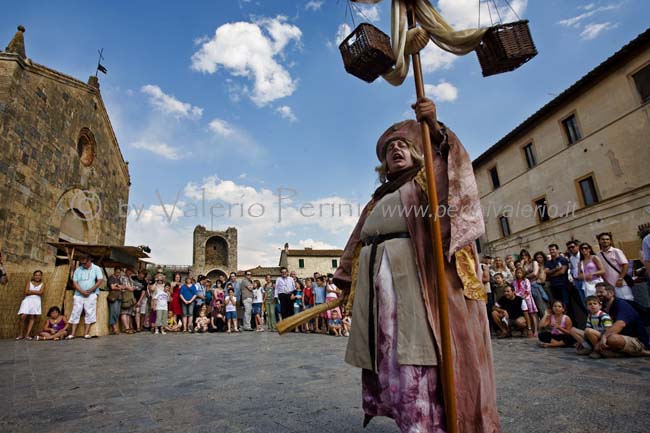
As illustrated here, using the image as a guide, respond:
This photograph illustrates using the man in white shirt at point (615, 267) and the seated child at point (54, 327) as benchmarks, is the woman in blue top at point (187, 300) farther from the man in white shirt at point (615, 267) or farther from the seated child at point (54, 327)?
the man in white shirt at point (615, 267)

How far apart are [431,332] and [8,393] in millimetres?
4212

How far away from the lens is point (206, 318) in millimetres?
11711

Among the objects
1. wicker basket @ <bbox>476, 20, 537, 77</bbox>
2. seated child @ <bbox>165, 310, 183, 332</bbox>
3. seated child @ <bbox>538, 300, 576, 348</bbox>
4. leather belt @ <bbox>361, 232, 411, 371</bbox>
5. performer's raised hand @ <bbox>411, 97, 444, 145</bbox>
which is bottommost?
seated child @ <bbox>538, 300, 576, 348</bbox>

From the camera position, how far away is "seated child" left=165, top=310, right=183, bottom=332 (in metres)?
11.5

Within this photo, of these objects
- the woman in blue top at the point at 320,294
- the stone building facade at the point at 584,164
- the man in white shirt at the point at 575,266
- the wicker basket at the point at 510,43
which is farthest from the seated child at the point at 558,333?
the stone building facade at the point at 584,164

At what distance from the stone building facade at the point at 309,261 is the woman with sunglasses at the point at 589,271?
3724 cm

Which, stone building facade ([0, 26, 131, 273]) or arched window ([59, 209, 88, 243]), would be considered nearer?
stone building facade ([0, 26, 131, 273])

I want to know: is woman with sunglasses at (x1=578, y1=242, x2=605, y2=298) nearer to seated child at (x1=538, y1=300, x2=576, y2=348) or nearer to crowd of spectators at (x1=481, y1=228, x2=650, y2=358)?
crowd of spectators at (x1=481, y1=228, x2=650, y2=358)

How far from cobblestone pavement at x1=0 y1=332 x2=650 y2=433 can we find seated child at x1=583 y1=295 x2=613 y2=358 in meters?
→ 0.37

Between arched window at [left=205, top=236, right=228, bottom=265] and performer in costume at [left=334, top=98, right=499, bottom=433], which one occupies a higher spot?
arched window at [left=205, top=236, right=228, bottom=265]

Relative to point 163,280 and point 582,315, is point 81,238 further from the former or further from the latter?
point 582,315

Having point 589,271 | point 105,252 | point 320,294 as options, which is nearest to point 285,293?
point 320,294

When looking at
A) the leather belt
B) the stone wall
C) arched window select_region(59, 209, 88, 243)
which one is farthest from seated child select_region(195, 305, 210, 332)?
the leather belt

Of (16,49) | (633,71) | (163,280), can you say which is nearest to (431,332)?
(163,280)
